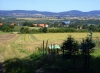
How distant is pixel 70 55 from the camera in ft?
59.7

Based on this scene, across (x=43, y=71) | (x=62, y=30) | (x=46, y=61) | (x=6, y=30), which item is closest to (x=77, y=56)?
(x=46, y=61)

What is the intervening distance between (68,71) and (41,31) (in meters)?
73.0

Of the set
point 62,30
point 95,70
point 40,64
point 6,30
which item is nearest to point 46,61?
point 40,64

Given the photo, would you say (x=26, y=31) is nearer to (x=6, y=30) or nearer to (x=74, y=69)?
(x=6, y=30)

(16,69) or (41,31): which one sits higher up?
(16,69)

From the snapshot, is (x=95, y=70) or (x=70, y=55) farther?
(x=70, y=55)

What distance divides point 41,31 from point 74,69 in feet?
238

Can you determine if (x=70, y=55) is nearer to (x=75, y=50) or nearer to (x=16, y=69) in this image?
(x=75, y=50)

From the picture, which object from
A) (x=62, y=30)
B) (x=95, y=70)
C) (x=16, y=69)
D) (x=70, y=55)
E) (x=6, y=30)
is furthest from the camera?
(x=6, y=30)

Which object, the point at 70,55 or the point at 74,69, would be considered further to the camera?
the point at 70,55

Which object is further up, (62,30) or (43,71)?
(43,71)

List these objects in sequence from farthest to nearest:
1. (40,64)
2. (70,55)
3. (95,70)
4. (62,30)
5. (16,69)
A: (62,30) < (70,55) < (40,64) < (16,69) < (95,70)

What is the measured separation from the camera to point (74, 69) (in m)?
13.2

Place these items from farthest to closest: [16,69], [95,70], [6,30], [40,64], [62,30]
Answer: [6,30] → [62,30] → [40,64] → [16,69] → [95,70]
